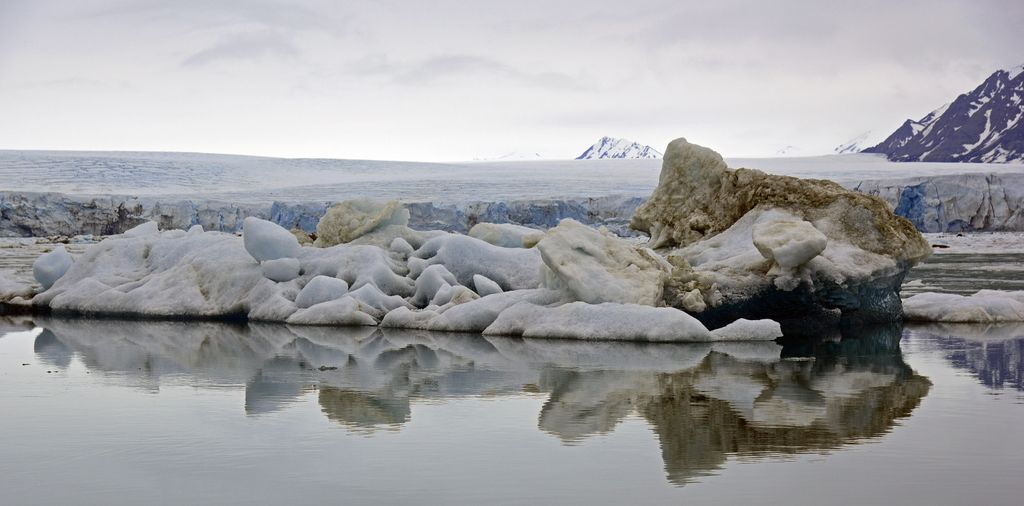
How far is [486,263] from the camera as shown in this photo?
11.2 m

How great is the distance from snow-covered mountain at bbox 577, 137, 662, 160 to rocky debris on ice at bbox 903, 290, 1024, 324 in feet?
526

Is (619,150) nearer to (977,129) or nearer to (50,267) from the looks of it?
(977,129)

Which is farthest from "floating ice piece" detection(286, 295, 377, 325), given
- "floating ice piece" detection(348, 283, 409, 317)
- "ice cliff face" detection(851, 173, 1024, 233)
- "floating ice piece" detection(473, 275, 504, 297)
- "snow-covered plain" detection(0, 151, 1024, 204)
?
"ice cliff face" detection(851, 173, 1024, 233)

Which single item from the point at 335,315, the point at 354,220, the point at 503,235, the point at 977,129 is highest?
the point at 977,129

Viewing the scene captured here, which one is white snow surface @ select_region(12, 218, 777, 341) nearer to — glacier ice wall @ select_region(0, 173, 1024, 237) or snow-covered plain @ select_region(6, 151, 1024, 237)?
glacier ice wall @ select_region(0, 173, 1024, 237)

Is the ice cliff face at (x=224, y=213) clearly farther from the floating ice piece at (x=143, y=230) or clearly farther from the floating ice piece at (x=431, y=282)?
the floating ice piece at (x=431, y=282)

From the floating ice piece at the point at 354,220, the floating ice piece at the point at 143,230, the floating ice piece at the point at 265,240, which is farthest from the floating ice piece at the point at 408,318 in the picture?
the floating ice piece at the point at 143,230

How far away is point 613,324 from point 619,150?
6761 inches

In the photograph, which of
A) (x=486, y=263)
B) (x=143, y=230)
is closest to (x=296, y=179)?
(x=143, y=230)

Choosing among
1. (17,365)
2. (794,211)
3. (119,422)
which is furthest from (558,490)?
(794,211)

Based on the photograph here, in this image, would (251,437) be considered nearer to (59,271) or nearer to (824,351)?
(824,351)

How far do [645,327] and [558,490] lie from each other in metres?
5.02

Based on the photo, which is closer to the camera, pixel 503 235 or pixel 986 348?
pixel 986 348

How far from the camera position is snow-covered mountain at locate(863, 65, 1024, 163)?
67.7 m
